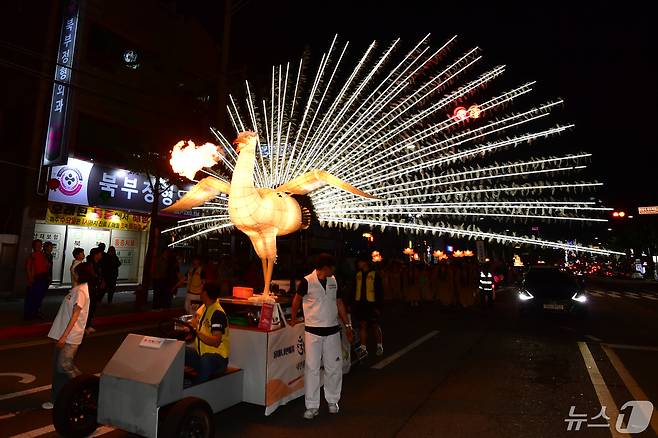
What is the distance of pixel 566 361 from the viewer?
7355mm

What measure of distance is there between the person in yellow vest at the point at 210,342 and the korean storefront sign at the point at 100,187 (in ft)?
36.9

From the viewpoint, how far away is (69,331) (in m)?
4.46

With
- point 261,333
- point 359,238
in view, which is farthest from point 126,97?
point 359,238

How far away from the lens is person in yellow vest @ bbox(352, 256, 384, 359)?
25.6ft

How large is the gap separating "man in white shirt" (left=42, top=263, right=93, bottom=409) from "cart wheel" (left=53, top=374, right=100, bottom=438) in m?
0.64

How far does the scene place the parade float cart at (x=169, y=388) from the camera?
3.48m

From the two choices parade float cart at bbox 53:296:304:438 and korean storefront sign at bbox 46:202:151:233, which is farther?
korean storefront sign at bbox 46:202:151:233

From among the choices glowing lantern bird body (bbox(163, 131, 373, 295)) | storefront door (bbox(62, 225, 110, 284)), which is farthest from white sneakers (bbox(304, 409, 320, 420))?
storefront door (bbox(62, 225, 110, 284))

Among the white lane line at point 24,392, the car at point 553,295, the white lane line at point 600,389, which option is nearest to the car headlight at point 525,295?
the car at point 553,295

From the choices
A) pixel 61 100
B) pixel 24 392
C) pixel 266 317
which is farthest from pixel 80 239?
pixel 266 317

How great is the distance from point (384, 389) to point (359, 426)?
1343 mm

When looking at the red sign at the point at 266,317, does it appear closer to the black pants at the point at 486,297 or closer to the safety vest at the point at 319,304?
the safety vest at the point at 319,304

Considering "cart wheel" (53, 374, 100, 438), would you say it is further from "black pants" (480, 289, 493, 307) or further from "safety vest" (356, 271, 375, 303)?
"black pants" (480, 289, 493, 307)

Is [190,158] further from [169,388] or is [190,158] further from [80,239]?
[80,239]
